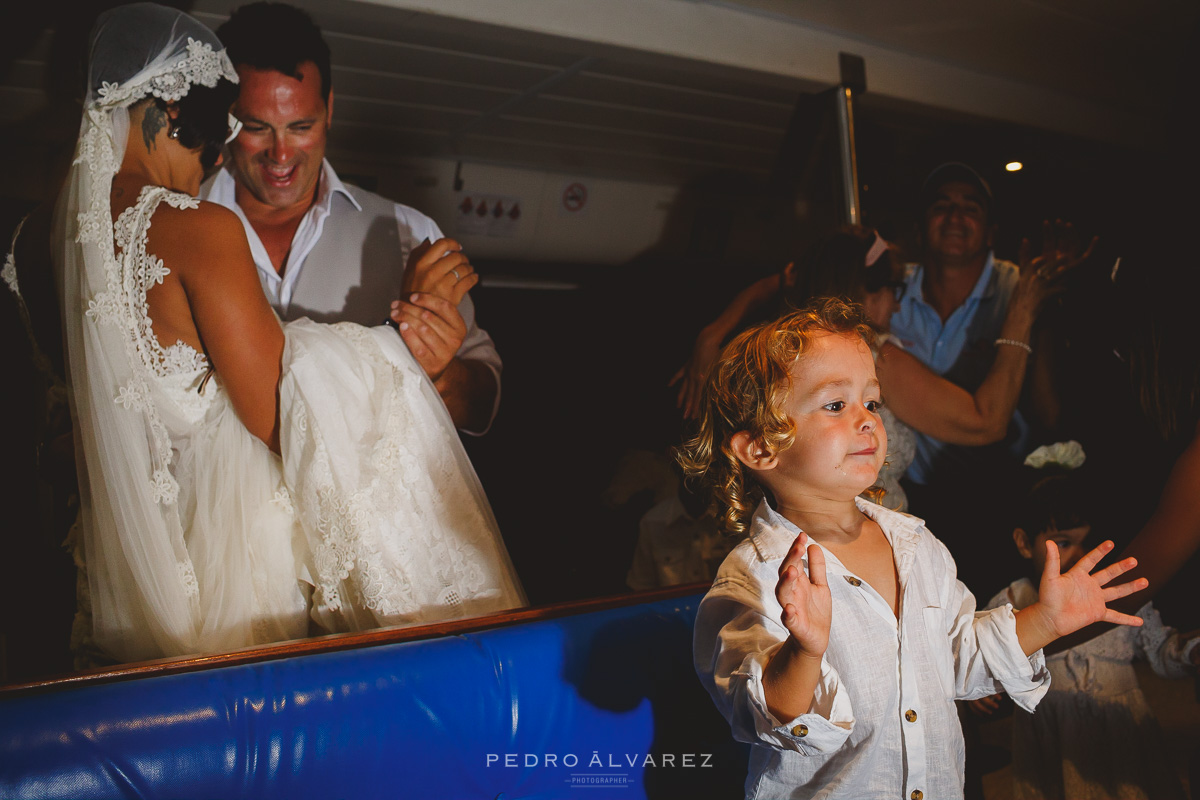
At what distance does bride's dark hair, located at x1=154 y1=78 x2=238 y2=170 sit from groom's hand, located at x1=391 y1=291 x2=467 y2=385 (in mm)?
448

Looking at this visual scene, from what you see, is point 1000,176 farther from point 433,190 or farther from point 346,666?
point 346,666

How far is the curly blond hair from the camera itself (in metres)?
1.08

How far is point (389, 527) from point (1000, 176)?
2665 millimetres

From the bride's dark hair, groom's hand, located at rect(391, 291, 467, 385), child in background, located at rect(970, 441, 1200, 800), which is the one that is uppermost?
the bride's dark hair

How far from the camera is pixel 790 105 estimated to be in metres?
2.72

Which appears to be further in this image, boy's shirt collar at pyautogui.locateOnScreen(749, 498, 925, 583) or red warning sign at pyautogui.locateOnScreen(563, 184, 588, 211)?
red warning sign at pyautogui.locateOnScreen(563, 184, 588, 211)

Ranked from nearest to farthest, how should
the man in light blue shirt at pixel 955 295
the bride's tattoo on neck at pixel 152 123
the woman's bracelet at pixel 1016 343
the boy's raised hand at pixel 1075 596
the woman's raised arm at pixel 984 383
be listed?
the boy's raised hand at pixel 1075 596
the bride's tattoo on neck at pixel 152 123
the woman's raised arm at pixel 984 383
the woman's bracelet at pixel 1016 343
the man in light blue shirt at pixel 955 295

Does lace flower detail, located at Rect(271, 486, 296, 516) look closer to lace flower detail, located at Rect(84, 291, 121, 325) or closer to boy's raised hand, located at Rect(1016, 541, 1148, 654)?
lace flower detail, located at Rect(84, 291, 121, 325)

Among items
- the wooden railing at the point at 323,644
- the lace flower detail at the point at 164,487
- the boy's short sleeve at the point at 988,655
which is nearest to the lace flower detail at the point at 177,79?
the lace flower detail at the point at 164,487

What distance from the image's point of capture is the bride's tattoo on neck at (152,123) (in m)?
1.40

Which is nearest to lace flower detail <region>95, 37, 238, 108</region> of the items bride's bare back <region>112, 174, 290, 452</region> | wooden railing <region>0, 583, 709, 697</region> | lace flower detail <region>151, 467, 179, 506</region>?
bride's bare back <region>112, 174, 290, 452</region>

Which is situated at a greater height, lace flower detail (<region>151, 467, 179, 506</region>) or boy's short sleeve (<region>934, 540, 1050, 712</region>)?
lace flower detail (<region>151, 467, 179, 506</region>)

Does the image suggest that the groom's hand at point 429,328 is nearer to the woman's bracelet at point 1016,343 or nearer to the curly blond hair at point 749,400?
the curly blond hair at point 749,400

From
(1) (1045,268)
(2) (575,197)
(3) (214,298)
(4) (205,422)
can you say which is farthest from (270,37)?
(1) (1045,268)
